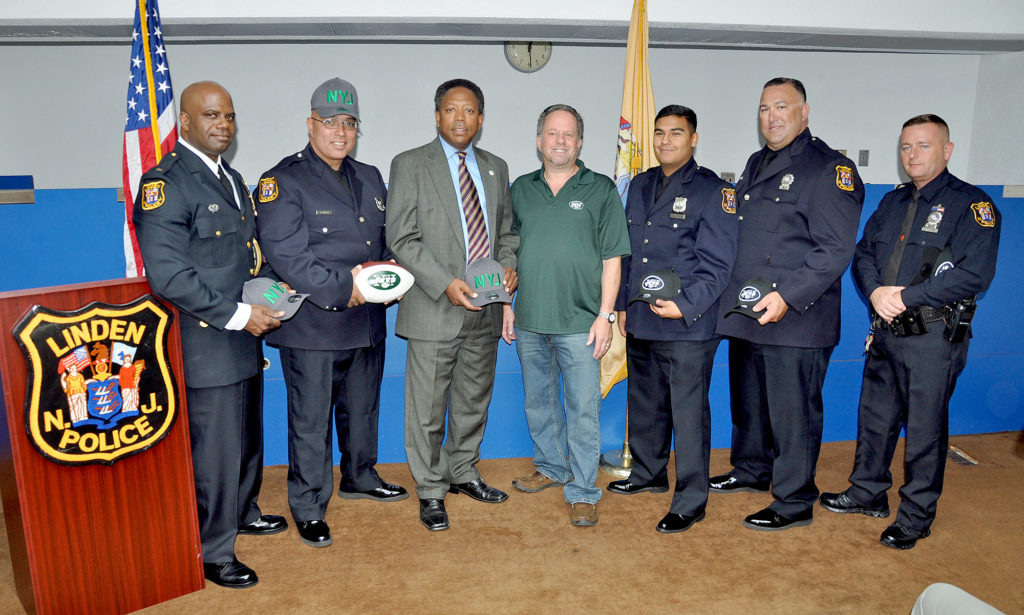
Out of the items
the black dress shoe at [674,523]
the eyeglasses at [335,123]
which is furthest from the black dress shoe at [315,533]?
the eyeglasses at [335,123]

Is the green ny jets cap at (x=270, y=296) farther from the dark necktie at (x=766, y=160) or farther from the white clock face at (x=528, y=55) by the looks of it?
the white clock face at (x=528, y=55)

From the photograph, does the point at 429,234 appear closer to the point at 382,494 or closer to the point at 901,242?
the point at 382,494

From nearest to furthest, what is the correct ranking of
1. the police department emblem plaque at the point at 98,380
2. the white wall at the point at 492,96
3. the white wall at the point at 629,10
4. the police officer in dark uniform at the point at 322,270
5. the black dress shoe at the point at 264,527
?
the police department emblem plaque at the point at 98,380, the police officer in dark uniform at the point at 322,270, the black dress shoe at the point at 264,527, the white wall at the point at 629,10, the white wall at the point at 492,96

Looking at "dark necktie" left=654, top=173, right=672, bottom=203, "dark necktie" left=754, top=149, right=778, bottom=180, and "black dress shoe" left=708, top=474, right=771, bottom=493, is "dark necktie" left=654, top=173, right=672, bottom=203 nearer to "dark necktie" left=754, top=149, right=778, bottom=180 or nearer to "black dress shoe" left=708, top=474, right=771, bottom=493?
"dark necktie" left=754, top=149, right=778, bottom=180

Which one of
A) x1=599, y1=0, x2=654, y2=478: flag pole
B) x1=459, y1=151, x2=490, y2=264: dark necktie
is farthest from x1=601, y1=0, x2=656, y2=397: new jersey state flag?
x1=459, y1=151, x2=490, y2=264: dark necktie

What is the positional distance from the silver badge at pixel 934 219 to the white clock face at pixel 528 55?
405cm

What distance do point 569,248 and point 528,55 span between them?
12.5 ft

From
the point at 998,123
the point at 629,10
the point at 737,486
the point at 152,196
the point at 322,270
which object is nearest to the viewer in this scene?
the point at 152,196

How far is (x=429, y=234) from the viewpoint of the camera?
2664mm

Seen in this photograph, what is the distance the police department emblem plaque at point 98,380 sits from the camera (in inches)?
72.9

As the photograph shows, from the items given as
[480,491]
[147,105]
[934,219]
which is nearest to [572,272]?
[480,491]

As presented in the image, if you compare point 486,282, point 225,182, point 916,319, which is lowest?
point 916,319

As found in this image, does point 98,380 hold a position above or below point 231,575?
above

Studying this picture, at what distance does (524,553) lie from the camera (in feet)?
8.41
